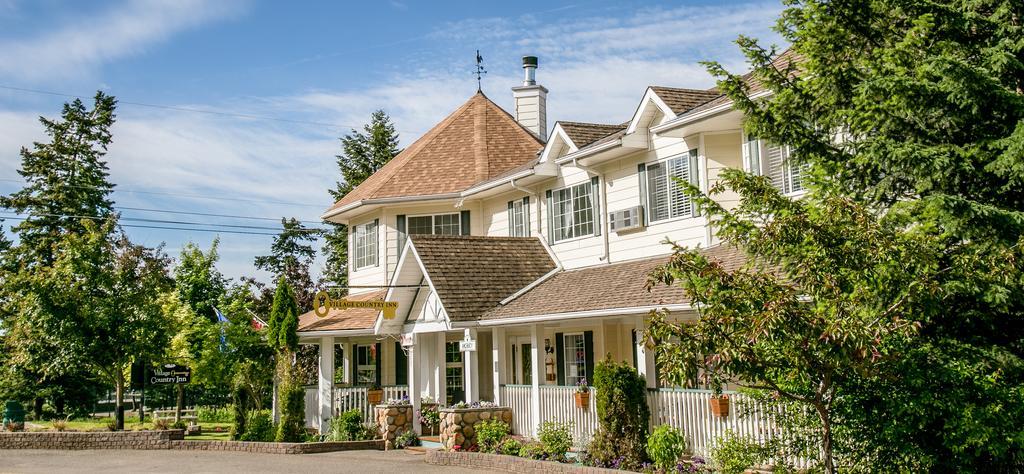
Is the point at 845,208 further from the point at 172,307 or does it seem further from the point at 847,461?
the point at 172,307

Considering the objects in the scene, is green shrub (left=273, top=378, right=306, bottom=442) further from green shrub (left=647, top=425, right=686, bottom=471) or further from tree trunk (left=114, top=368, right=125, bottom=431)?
green shrub (left=647, top=425, right=686, bottom=471)

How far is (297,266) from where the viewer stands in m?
44.0

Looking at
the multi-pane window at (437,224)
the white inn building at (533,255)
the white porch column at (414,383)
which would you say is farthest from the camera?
the multi-pane window at (437,224)

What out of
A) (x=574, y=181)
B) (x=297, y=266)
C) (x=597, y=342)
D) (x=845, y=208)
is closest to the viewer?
(x=845, y=208)

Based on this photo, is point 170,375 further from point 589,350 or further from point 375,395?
point 589,350

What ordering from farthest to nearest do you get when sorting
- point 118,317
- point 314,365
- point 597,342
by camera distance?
1. point 314,365
2. point 118,317
3. point 597,342

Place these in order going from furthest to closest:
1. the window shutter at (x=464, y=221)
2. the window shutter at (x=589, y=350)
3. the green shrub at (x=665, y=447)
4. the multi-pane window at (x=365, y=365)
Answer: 1. the multi-pane window at (x=365, y=365)
2. the window shutter at (x=464, y=221)
3. the window shutter at (x=589, y=350)
4. the green shrub at (x=665, y=447)

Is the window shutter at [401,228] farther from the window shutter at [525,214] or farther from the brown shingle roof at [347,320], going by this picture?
the window shutter at [525,214]

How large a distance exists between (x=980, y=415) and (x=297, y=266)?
38.1 meters

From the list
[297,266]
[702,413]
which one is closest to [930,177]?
[702,413]

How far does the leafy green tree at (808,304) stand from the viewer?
873cm

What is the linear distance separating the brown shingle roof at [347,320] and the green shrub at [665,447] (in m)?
11.8

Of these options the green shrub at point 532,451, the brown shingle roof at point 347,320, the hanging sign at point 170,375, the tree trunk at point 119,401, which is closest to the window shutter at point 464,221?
the brown shingle roof at point 347,320

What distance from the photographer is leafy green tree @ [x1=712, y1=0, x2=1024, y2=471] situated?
30.1 ft
